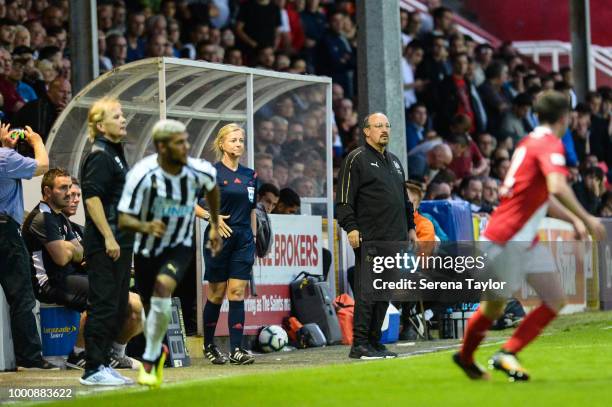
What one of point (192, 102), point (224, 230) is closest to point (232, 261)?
point (224, 230)

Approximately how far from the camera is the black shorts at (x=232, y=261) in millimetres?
13523

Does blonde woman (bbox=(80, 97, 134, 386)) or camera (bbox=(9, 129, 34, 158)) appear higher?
camera (bbox=(9, 129, 34, 158))

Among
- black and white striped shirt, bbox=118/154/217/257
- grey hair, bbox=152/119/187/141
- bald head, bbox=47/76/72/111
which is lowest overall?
black and white striped shirt, bbox=118/154/217/257

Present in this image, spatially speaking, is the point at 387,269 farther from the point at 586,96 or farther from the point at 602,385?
the point at 586,96

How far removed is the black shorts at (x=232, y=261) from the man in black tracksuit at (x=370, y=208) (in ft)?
3.15

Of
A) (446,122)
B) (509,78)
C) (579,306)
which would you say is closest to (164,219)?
(579,306)

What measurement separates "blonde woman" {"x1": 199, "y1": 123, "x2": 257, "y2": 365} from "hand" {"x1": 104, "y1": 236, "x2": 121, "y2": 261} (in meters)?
2.68

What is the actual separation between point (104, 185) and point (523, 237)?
324 cm

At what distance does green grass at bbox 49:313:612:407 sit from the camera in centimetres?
885

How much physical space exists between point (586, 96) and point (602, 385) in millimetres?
19436

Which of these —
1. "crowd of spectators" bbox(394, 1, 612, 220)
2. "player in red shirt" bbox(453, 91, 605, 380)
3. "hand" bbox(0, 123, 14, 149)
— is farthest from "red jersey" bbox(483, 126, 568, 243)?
"crowd of spectators" bbox(394, 1, 612, 220)

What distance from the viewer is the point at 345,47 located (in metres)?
23.0

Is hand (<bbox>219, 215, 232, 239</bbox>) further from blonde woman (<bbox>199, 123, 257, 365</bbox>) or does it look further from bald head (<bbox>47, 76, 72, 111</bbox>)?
bald head (<bbox>47, 76, 72, 111</bbox>)

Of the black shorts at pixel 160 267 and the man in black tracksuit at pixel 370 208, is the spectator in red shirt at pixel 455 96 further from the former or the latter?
the black shorts at pixel 160 267
